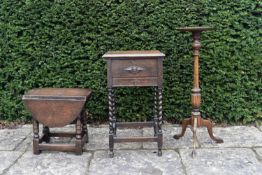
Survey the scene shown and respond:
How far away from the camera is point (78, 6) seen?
3424mm

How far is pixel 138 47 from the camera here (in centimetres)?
346

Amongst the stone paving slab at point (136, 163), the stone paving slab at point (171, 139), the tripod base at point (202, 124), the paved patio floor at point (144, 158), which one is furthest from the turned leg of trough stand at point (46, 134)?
the tripod base at point (202, 124)

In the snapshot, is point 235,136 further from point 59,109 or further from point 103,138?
point 59,109

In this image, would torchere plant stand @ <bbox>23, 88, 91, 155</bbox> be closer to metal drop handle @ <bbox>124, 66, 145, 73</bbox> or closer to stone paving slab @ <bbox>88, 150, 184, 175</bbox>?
stone paving slab @ <bbox>88, 150, 184, 175</bbox>

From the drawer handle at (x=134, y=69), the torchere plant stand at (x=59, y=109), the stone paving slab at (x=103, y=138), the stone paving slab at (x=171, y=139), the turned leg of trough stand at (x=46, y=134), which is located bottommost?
the stone paving slab at (x=103, y=138)

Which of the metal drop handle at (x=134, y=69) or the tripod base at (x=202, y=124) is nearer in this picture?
the metal drop handle at (x=134, y=69)

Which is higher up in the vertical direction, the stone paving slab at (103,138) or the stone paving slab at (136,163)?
the stone paving slab at (103,138)

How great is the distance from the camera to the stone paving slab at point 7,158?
271 centimetres

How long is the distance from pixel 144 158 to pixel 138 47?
124cm

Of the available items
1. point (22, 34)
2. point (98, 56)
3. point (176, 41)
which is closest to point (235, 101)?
point (176, 41)

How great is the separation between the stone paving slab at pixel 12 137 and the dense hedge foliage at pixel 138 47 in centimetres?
46

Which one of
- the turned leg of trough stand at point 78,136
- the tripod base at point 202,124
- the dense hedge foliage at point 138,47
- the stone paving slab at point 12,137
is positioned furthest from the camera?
the dense hedge foliage at point 138,47

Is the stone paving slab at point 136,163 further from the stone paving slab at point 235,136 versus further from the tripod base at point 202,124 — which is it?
the stone paving slab at point 235,136

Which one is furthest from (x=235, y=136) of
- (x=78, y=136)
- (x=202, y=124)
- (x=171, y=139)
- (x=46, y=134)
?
(x=46, y=134)
